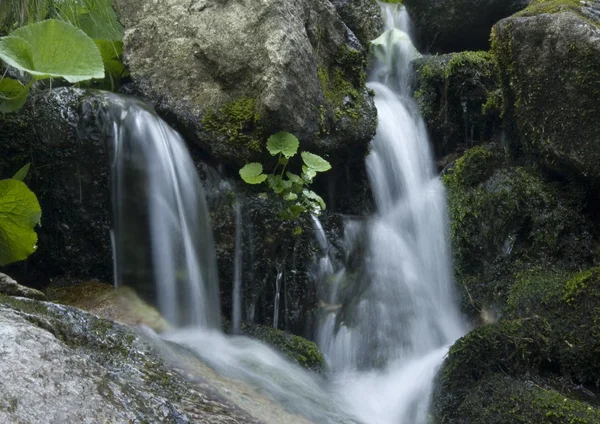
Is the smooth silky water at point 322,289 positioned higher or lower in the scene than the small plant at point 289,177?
lower

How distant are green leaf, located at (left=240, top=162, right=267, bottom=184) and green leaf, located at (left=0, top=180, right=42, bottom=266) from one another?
1.39 meters

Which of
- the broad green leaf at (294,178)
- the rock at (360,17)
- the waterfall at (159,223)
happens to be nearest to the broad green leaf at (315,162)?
the broad green leaf at (294,178)

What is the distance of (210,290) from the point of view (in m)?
4.31

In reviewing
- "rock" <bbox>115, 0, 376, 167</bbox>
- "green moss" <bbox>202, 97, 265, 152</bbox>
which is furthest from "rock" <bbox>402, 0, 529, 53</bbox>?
"green moss" <bbox>202, 97, 265, 152</bbox>

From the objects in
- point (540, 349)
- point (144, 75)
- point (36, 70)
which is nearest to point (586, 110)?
point (540, 349)

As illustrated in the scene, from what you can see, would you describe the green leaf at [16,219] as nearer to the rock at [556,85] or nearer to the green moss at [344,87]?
the green moss at [344,87]

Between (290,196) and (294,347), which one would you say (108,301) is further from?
(290,196)

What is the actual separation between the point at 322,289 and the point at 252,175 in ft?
3.16

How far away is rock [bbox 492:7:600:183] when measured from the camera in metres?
4.54

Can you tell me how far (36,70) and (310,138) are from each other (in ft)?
6.38

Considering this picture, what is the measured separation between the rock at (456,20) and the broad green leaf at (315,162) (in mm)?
4166

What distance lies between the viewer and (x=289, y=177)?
464 cm

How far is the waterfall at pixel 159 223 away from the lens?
412 centimetres

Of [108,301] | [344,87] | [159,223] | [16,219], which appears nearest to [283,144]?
[159,223]
